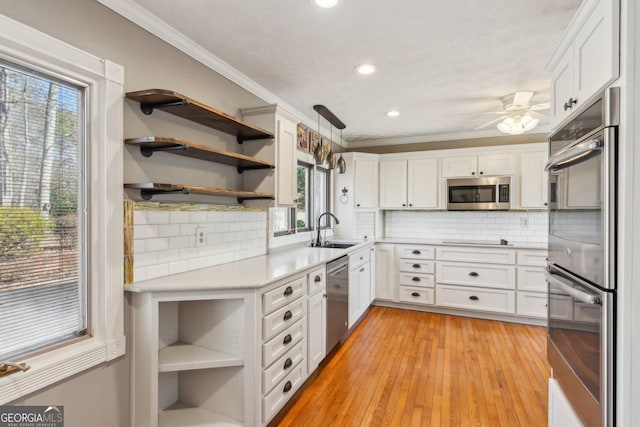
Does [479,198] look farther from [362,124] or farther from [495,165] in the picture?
[362,124]

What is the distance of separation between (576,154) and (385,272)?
3.39m

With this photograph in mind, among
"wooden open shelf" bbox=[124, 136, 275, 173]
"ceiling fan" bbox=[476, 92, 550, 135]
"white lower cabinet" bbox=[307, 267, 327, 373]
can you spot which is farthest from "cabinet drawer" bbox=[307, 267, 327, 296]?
"ceiling fan" bbox=[476, 92, 550, 135]

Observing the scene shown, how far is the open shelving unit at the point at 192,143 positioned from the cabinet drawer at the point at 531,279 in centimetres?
315

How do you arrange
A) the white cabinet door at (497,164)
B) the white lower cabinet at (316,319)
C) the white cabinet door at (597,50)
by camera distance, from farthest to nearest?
the white cabinet door at (497,164) → the white lower cabinet at (316,319) → the white cabinet door at (597,50)

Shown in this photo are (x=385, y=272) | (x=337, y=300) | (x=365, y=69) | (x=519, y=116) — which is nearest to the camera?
(x=365, y=69)

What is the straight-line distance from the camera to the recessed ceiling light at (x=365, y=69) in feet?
8.40

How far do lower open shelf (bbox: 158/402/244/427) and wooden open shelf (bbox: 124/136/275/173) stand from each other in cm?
151

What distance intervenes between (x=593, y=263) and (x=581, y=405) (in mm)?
620

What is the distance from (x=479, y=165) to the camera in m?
4.32

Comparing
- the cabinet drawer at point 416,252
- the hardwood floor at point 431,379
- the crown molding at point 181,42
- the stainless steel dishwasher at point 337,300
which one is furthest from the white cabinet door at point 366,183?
the crown molding at point 181,42

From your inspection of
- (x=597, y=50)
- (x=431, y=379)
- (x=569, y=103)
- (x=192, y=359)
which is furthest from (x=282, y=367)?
(x=597, y=50)

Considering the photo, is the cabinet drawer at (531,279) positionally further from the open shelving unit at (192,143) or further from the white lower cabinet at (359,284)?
the open shelving unit at (192,143)

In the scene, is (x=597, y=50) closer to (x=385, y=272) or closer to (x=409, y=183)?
(x=409, y=183)

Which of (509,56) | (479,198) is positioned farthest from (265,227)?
(479,198)
